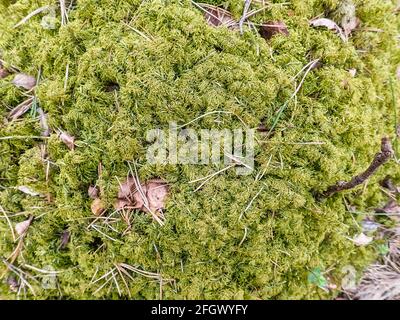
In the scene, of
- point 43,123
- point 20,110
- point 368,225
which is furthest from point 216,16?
point 368,225

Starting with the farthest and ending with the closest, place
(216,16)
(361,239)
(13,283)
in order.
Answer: (361,239)
(13,283)
(216,16)

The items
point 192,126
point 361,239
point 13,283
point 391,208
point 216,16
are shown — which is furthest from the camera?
point 391,208

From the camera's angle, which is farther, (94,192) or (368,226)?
(368,226)

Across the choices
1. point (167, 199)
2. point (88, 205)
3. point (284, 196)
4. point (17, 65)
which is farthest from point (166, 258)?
point (17, 65)

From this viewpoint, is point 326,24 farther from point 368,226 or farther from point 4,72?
point 4,72

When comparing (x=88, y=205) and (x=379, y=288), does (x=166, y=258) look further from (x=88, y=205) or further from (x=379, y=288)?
(x=379, y=288)

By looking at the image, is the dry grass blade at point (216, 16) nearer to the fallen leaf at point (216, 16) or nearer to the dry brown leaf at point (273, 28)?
the fallen leaf at point (216, 16)

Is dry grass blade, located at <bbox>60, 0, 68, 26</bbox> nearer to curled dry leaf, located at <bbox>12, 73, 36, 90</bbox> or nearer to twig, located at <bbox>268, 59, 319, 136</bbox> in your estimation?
curled dry leaf, located at <bbox>12, 73, 36, 90</bbox>
